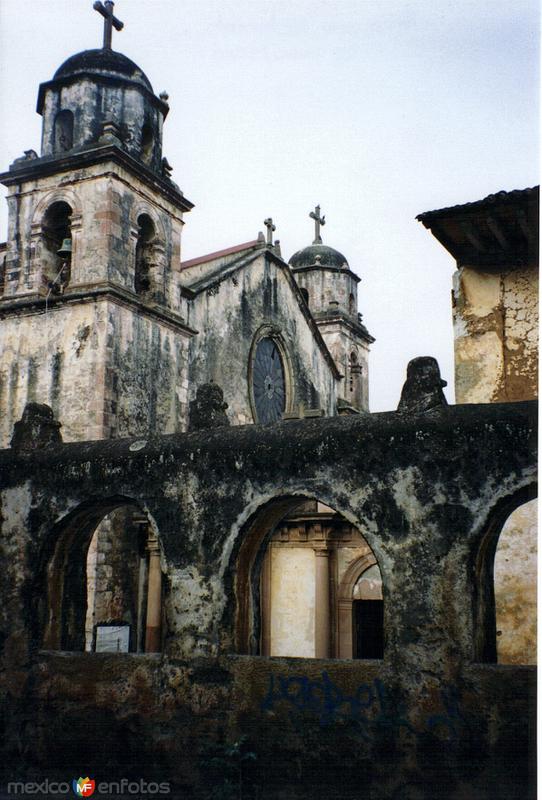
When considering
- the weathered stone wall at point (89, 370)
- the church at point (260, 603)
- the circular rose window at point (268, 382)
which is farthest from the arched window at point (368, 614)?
the circular rose window at point (268, 382)

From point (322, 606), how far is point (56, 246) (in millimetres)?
8062

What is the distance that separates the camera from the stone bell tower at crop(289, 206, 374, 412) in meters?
26.1

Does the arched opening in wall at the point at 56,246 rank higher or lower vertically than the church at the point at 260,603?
higher

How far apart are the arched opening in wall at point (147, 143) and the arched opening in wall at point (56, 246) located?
1.79 meters

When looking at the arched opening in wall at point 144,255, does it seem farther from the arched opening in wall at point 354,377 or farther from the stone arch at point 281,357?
the arched opening in wall at point 354,377

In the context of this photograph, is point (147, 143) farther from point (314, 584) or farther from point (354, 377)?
point (354, 377)

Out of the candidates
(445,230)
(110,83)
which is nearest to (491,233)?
(445,230)

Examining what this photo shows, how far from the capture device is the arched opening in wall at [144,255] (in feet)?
53.4

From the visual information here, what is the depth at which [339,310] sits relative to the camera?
26.3 meters

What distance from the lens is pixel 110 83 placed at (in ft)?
51.5

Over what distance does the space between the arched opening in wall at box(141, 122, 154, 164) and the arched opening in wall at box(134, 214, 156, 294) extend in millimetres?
1223

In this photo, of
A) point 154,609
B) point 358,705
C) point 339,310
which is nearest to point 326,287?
point 339,310

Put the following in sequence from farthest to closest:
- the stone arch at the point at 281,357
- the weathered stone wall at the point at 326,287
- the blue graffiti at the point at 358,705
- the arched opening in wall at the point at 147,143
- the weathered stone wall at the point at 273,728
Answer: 1. the weathered stone wall at the point at 326,287
2. the stone arch at the point at 281,357
3. the arched opening in wall at the point at 147,143
4. the blue graffiti at the point at 358,705
5. the weathered stone wall at the point at 273,728

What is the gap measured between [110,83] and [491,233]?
9117 mm
